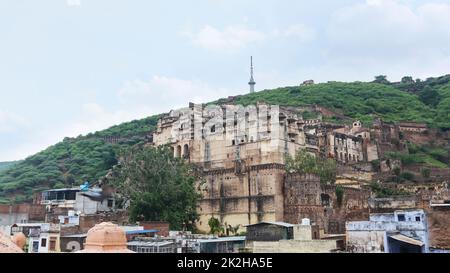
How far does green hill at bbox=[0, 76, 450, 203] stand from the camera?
61125mm

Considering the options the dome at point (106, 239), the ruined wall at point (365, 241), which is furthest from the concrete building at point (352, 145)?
the dome at point (106, 239)

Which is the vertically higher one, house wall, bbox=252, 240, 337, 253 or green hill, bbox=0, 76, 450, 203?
green hill, bbox=0, 76, 450, 203

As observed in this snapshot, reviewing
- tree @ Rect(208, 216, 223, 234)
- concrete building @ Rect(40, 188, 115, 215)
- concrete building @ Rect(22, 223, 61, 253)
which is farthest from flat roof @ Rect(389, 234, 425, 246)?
concrete building @ Rect(40, 188, 115, 215)

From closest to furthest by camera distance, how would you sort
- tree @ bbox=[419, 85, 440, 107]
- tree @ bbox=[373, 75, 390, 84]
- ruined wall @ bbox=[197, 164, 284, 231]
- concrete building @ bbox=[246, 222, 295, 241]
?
1. concrete building @ bbox=[246, 222, 295, 241]
2. ruined wall @ bbox=[197, 164, 284, 231]
3. tree @ bbox=[419, 85, 440, 107]
4. tree @ bbox=[373, 75, 390, 84]

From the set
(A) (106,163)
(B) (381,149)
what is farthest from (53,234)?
(B) (381,149)

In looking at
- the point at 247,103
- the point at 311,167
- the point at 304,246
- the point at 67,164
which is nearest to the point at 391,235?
the point at 304,246

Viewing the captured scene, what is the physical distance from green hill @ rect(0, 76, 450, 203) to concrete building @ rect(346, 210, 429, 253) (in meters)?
34.6

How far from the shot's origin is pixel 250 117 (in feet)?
146

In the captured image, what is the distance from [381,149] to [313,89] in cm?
3573

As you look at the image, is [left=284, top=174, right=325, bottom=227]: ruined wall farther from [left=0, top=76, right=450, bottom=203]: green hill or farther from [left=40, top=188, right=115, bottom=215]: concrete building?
[left=0, top=76, right=450, bottom=203]: green hill

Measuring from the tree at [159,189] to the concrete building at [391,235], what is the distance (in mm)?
13095

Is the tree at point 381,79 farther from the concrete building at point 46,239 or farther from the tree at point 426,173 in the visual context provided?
the concrete building at point 46,239

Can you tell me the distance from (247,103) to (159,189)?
45888mm

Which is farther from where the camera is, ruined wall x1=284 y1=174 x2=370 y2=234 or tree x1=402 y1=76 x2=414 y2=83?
tree x1=402 y1=76 x2=414 y2=83
